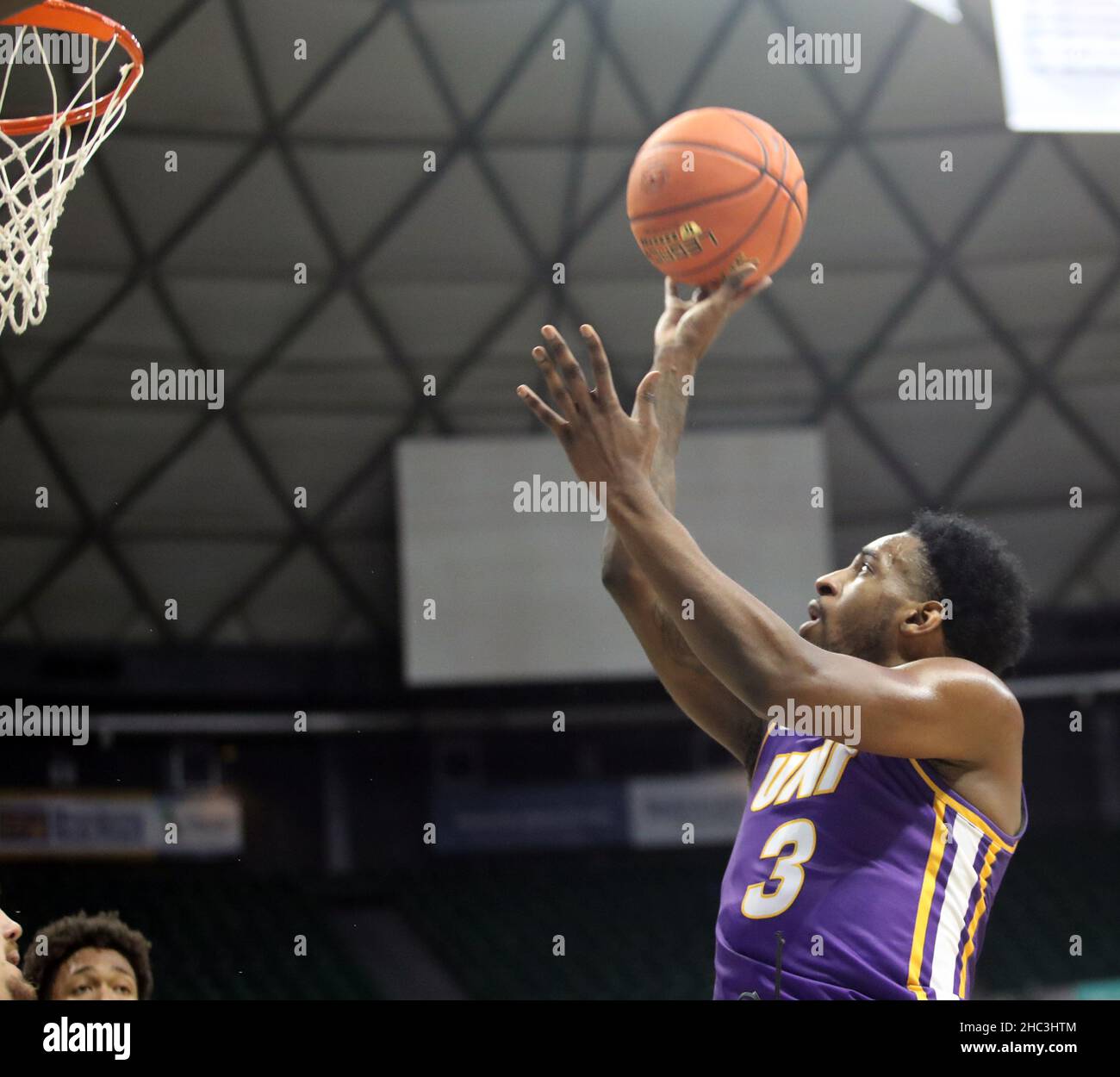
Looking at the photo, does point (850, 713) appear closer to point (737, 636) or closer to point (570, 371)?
point (737, 636)

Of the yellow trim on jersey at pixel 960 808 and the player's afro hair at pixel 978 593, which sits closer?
the yellow trim on jersey at pixel 960 808

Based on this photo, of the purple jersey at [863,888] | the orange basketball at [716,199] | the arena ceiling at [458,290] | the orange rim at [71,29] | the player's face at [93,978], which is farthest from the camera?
the arena ceiling at [458,290]

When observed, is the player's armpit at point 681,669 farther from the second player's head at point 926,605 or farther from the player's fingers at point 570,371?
the player's fingers at point 570,371

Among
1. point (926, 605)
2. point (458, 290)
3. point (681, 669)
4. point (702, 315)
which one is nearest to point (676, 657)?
point (681, 669)

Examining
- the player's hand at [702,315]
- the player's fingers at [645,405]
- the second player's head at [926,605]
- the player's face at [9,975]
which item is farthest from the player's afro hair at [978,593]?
the player's face at [9,975]

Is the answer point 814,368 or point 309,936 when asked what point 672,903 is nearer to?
point 309,936

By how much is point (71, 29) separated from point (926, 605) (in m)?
3.40

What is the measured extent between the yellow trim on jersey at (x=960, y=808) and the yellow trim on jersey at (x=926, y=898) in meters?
0.02

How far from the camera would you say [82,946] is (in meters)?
3.96

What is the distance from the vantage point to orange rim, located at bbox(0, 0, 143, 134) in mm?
4555

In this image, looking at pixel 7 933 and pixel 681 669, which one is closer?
pixel 7 933

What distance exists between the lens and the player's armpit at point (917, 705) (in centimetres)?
268

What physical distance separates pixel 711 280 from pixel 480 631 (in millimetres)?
9063
